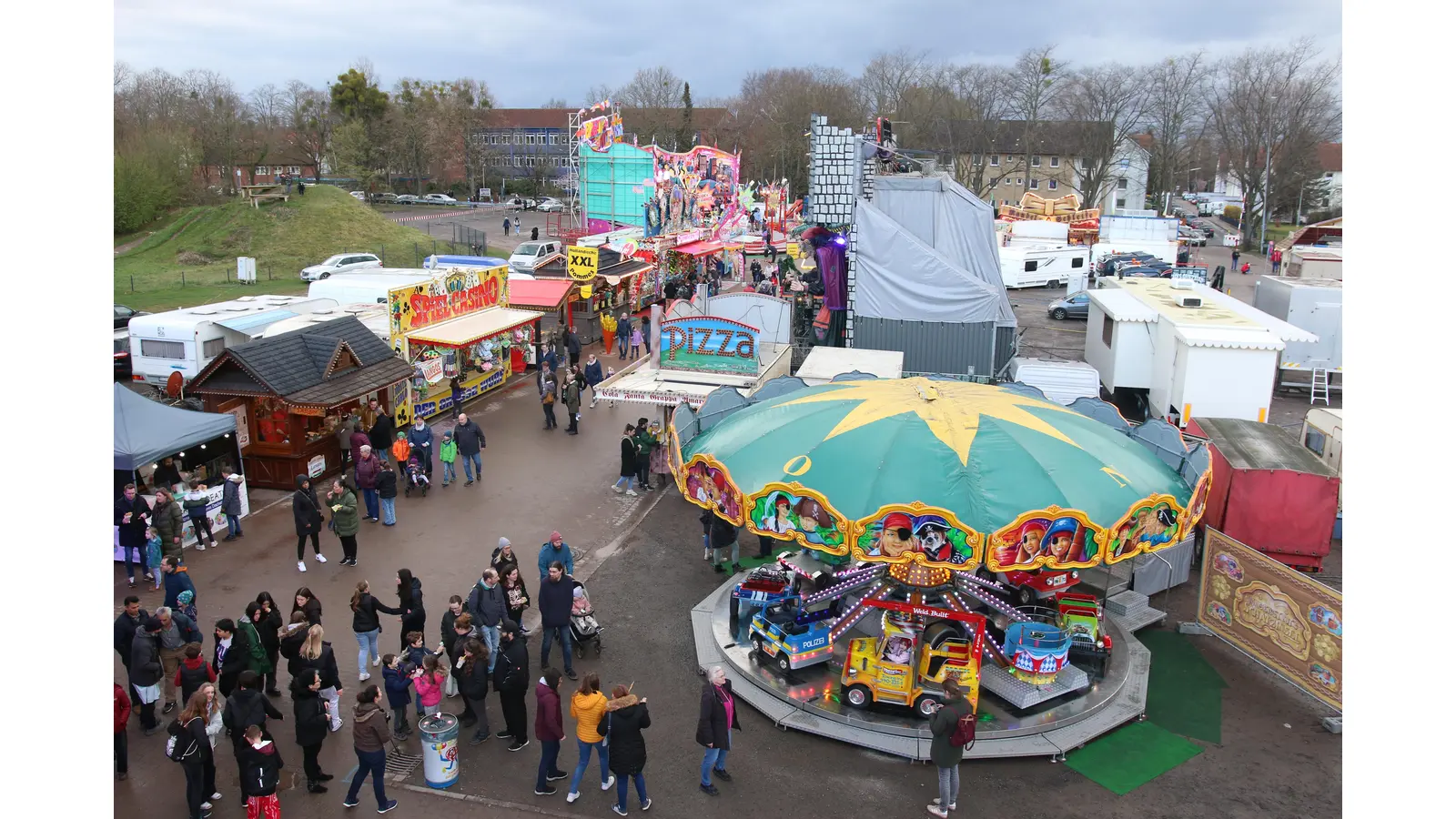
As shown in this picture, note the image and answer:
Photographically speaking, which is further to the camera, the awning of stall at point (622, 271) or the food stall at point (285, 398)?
the awning of stall at point (622, 271)

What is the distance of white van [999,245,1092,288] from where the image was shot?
43.3 metres

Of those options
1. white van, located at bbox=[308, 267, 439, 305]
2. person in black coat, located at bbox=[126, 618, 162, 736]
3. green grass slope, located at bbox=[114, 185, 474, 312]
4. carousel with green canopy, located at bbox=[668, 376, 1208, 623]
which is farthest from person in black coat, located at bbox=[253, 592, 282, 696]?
green grass slope, located at bbox=[114, 185, 474, 312]

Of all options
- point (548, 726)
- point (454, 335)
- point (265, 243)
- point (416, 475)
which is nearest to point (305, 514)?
point (416, 475)

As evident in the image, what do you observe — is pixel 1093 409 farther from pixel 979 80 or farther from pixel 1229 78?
pixel 979 80

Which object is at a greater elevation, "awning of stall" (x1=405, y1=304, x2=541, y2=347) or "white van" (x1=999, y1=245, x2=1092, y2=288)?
"white van" (x1=999, y1=245, x2=1092, y2=288)

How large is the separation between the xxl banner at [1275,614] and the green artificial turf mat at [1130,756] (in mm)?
1795

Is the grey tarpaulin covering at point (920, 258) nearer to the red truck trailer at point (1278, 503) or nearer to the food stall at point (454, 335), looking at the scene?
the red truck trailer at point (1278, 503)

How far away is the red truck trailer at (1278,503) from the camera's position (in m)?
13.3

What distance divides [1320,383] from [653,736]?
22614 mm

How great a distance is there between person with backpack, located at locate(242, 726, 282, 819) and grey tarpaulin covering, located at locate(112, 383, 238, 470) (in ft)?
24.2

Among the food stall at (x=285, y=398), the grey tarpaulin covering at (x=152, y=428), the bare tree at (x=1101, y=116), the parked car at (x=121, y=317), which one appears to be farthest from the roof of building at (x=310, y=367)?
the bare tree at (x=1101, y=116)

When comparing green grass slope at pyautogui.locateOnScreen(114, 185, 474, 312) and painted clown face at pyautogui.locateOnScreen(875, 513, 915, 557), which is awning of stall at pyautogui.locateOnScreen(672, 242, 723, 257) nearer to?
green grass slope at pyautogui.locateOnScreen(114, 185, 474, 312)

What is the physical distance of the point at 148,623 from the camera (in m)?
9.61

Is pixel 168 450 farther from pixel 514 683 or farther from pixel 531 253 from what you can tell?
pixel 531 253
